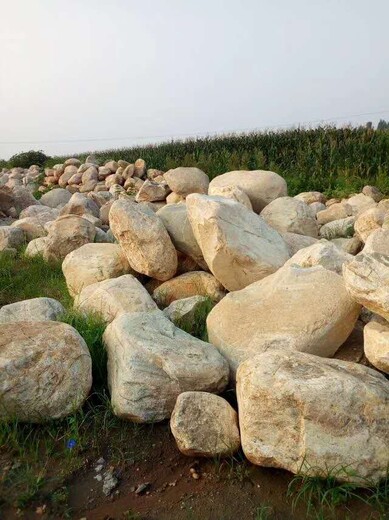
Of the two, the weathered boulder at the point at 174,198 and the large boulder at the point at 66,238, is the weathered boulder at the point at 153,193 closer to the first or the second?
the weathered boulder at the point at 174,198

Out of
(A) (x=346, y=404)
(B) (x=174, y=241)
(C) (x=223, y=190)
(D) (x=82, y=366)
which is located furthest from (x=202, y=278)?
(A) (x=346, y=404)

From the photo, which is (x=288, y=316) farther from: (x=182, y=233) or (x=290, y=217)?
(x=290, y=217)

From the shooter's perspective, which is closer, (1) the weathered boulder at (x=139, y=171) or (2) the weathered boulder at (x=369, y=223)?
(2) the weathered boulder at (x=369, y=223)

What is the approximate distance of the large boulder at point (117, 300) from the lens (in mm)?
3469

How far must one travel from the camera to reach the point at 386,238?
3.54 meters

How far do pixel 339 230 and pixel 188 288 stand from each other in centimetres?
226

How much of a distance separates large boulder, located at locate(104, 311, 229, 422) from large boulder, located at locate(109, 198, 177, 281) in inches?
51.4

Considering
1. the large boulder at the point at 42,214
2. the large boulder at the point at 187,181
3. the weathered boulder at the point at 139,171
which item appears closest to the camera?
the large boulder at the point at 187,181

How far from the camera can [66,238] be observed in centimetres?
554

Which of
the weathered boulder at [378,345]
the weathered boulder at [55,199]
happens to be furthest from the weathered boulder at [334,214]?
the weathered boulder at [55,199]

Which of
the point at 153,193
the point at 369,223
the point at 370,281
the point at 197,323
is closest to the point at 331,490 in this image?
the point at 370,281

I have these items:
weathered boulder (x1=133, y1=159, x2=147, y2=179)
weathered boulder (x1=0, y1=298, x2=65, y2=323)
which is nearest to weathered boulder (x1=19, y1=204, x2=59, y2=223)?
weathered boulder (x1=0, y1=298, x2=65, y2=323)

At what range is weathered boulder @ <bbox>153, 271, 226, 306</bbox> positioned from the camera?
3.94 m

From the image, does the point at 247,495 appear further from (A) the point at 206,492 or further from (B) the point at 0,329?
(B) the point at 0,329
